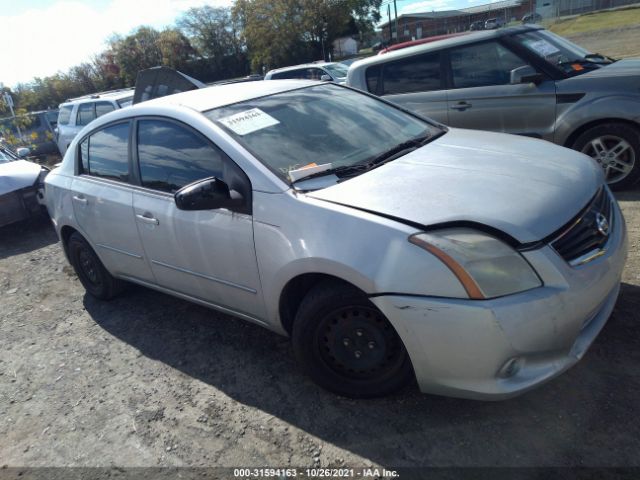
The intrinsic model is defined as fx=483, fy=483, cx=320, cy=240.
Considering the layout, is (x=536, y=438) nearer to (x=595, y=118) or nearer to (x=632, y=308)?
(x=632, y=308)

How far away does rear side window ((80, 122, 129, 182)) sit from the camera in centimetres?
355

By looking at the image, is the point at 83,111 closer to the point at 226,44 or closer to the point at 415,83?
the point at 415,83

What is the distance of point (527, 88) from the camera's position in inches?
203

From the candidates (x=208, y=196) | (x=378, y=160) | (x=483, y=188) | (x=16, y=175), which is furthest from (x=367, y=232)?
(x=16, y=175)

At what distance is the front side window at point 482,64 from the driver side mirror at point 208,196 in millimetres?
3948

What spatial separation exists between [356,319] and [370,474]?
713mm

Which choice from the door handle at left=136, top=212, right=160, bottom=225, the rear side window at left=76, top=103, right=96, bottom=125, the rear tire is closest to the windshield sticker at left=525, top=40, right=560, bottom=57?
the door handle at left=136, top=212, right=160, bottom=225

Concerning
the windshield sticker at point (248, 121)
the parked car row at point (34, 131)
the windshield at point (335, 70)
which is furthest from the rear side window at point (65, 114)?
the windshield sticker at point (248, 121)

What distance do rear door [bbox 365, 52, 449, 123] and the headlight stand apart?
13.0ft

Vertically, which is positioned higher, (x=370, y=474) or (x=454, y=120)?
(x=454, y=120)

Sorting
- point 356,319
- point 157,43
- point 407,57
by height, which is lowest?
point 356,319

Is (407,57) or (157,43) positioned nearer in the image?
(407,57)

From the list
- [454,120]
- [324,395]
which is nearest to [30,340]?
[324,395]

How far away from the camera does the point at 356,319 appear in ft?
8.02
